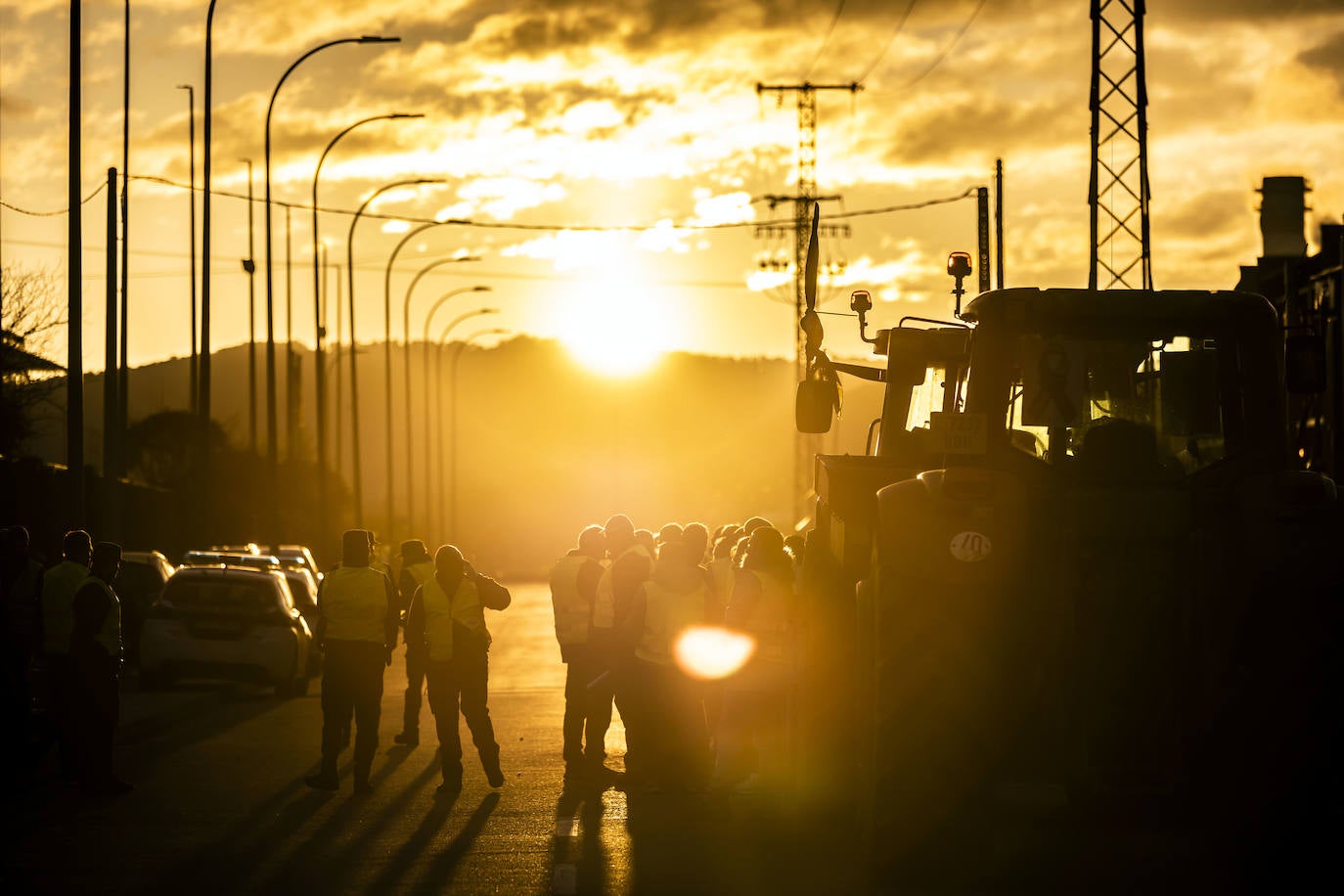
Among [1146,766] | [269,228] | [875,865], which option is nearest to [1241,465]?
→ [1146,766]

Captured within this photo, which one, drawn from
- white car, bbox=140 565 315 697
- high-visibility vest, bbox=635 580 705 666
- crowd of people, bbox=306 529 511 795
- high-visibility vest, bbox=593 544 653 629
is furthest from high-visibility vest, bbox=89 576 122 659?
white car, bbox=140 565 315 697

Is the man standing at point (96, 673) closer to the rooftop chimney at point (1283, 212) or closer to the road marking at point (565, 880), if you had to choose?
the road marking at point (565, 880)

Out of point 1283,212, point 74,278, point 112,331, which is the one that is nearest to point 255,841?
point 74,278

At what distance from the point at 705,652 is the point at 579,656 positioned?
1382 mm

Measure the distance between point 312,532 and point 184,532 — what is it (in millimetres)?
13655

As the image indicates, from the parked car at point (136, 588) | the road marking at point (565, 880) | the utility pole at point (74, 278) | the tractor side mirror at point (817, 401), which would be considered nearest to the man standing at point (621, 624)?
the tractor side mirror at point (817, 401)

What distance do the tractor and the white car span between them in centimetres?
1538

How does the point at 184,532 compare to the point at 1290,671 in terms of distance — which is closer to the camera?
the point at 1290,671

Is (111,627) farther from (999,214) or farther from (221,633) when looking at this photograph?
(999,214)

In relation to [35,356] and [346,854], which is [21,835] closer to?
[346,854]

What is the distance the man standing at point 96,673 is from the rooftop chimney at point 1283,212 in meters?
36.7

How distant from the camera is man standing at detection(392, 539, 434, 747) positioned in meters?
16.8

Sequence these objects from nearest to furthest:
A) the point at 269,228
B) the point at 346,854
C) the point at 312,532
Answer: the point at 346,854, the point at 269,228, the point at 312,532

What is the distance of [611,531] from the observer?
16.0m
